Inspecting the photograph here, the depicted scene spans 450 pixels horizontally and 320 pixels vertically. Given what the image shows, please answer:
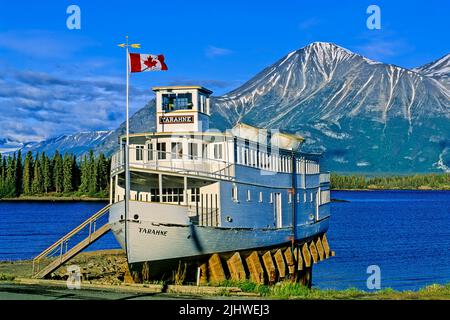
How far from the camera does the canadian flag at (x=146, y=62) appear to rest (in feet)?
105

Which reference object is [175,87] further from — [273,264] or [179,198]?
[273,264]

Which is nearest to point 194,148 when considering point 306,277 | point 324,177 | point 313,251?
point 306,277

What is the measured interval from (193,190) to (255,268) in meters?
5.57

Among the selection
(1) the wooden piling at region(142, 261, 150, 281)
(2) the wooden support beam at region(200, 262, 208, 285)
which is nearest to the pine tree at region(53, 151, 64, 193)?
(2) the wooden support beam at region(200, 262, 208, 285)

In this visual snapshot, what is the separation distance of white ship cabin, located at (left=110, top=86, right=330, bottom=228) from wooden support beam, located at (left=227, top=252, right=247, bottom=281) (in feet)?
5.44

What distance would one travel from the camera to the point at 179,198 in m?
36.8

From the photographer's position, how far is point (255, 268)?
38.3 m

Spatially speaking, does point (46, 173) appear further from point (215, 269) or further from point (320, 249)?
point (215, 269)

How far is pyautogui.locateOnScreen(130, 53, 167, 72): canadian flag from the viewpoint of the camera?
32.0 metres

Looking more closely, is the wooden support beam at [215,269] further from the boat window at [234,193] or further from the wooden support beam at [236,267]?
the boat window at [234,193]

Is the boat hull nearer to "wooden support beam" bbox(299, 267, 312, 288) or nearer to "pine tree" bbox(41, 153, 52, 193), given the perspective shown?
"wooden support beam" bbox(299, 267, 312, 288)
